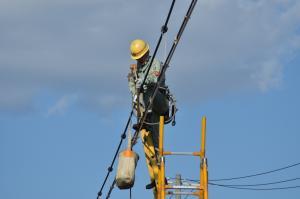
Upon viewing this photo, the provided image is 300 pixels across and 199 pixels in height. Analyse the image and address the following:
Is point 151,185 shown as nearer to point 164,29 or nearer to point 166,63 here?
point 166,63

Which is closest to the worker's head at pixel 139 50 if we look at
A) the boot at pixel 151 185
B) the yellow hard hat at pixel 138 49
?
the yellow hard hat at pixel 138 49

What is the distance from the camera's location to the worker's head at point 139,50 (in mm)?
13977

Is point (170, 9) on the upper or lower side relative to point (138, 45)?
lower

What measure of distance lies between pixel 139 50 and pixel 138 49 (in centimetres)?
3

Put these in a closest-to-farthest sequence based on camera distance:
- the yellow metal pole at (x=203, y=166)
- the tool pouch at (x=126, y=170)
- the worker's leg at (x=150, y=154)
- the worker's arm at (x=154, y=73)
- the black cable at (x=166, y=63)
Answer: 1. the black cable at (x=166, y=63)
2. the yellow metal pole at (x=203, y=166)
3. the tool pouch at (x=126, y=170)
4. the worker's arm at (x=154, y=73)
5. the worker's leg at (x=150, y=154)

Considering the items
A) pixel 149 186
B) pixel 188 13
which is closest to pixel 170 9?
pixel 188 13

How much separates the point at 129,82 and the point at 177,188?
347 centimetres

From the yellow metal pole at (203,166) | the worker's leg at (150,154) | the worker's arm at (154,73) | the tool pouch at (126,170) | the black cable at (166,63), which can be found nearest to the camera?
the black cable at (166,63)

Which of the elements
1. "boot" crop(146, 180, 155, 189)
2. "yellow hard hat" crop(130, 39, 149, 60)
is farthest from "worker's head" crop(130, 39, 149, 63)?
"boot" crop(146, 180, 155, 189)

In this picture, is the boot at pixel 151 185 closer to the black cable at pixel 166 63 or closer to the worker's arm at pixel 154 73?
the black cable at pixel 166 63

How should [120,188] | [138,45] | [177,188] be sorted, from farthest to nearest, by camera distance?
1. [138,45]
2. [120,188]
3. [177,188]

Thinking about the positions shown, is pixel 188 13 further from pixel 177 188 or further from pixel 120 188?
pixel 120 188

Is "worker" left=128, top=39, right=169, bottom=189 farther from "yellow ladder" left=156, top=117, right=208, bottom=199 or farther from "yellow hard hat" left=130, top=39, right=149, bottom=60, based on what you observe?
"yellow ladder" left=156, top=117, right=208, bottom=199

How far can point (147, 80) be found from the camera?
1335cm
